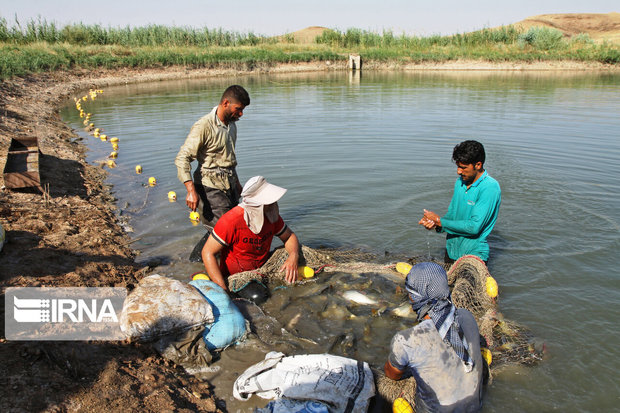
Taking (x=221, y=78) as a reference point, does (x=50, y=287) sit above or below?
below

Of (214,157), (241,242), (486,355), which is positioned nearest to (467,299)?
(486,355)

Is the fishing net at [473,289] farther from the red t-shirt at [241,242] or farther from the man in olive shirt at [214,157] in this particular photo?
the man in olive shirt at [214,157]

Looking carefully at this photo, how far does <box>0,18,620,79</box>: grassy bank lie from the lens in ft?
102

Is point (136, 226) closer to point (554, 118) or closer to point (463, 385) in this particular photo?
point (463, 385)

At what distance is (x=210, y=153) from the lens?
5.57 metres

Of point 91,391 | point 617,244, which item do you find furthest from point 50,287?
point 617,244

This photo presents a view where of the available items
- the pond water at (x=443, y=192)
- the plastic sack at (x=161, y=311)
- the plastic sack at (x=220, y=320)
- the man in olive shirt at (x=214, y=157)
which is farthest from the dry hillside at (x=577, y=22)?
the plastic sack at (x=161, y=311)

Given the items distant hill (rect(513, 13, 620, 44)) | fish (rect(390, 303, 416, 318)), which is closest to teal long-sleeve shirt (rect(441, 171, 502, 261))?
fish (rect(390, 303, 416, 318))

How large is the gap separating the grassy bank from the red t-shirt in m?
26.9

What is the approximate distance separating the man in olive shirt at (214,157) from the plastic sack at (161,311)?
1632 millimetres

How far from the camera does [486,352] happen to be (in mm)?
3713

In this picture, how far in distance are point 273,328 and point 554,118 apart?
15.3 m

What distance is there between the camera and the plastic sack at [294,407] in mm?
2918

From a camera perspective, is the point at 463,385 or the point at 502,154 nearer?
the point at 463,385
